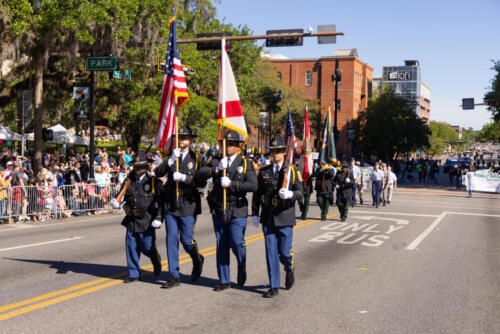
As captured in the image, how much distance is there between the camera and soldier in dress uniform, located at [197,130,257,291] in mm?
7012

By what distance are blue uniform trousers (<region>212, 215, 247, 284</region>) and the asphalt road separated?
32 cm

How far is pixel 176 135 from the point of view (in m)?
7.49

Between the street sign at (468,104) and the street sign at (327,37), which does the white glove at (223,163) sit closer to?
the street sign at (327,37)

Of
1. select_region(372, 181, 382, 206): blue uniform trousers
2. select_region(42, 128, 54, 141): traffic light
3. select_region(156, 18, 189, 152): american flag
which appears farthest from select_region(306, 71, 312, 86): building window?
select_region(156, 18, 189, 152): american flag

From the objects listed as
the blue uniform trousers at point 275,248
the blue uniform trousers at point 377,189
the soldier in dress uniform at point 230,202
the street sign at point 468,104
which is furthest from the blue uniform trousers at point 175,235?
the street sign at point 468,104

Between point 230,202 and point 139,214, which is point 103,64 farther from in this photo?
point 230,202

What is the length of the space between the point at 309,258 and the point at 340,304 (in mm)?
3281

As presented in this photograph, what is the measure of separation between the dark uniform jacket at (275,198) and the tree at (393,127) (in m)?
52.9

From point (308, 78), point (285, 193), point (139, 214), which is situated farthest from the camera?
point (308, 78)

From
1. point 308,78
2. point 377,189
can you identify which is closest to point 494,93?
point 377,189

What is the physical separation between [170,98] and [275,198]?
2.34 metres

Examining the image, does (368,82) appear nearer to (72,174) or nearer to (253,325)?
(72,174)

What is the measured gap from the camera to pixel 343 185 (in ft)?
55.5

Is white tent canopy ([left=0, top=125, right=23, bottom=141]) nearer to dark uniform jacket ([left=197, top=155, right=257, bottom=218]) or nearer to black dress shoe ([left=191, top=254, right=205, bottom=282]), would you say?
black dress shoe ([left=191, top=254, right=205, bottom=282])
